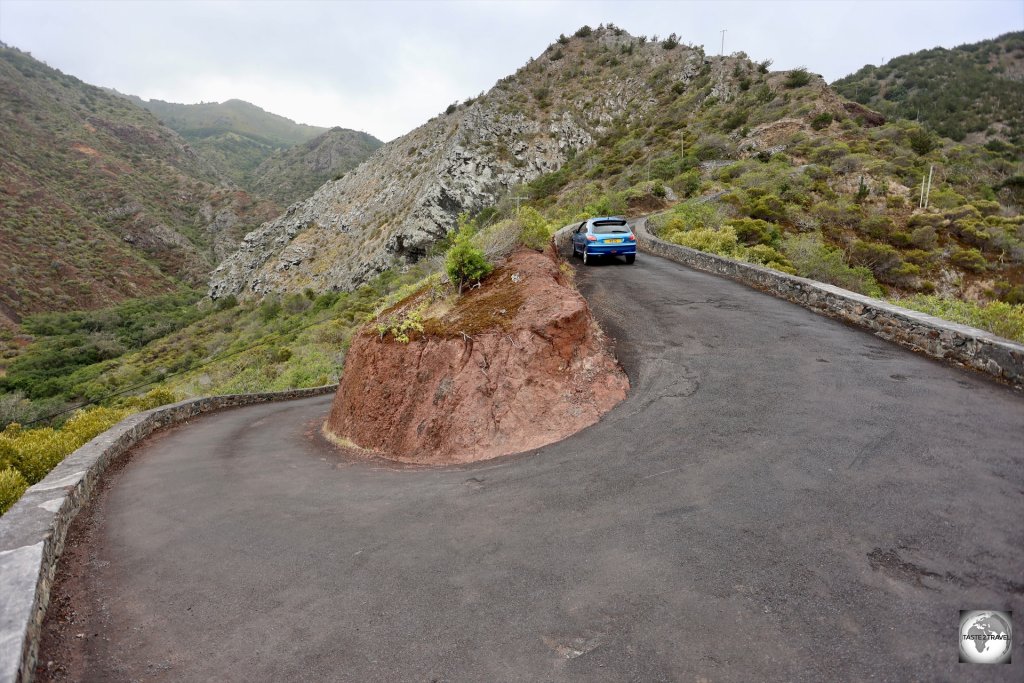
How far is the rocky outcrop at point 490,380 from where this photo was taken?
700cm

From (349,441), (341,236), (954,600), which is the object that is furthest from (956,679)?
(341,236)

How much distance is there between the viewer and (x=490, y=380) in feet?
24.3

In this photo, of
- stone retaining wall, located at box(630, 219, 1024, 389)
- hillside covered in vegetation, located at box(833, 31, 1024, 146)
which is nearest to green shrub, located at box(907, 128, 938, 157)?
hillside covered in vegetation, located at box(833, 31, 1024, 146)

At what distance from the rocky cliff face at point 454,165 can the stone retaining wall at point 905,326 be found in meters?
41.6

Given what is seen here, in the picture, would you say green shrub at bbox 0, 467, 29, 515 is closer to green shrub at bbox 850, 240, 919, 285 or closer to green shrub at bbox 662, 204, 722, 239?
green shrub at bbox 662, 204, 722, 239

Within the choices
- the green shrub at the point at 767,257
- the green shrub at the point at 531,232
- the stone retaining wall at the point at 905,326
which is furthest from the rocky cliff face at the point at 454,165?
the stone retaining wall at the point at 905,326

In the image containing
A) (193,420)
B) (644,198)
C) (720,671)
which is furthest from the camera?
(644,198)

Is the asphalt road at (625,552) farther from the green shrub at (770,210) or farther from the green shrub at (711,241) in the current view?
the green shrub at (770,210)

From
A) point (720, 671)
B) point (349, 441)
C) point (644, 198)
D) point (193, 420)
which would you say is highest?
point (644, 198)

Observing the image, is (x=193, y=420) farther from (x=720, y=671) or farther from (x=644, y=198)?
(x=644, y=198)

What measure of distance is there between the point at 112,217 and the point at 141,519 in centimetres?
9360

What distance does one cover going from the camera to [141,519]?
5863 millimetres

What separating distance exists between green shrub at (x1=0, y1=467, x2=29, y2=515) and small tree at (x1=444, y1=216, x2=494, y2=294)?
7461mm

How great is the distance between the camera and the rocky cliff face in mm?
52438
